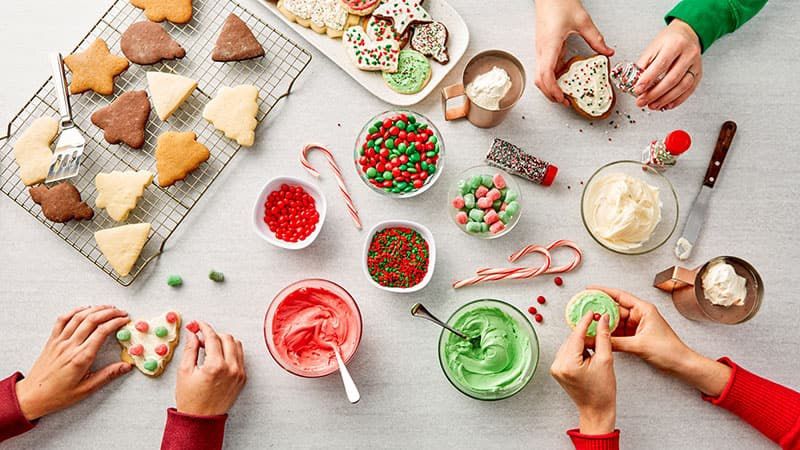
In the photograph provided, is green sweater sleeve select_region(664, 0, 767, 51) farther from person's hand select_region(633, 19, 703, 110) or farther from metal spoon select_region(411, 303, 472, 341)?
metal spoon select_region(411, 303, 472, 341)

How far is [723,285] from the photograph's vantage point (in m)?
1.72

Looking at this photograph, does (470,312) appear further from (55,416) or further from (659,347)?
(55,416)

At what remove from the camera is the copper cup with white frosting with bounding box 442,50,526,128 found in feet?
6.01

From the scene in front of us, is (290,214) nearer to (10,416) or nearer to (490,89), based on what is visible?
(490,89)

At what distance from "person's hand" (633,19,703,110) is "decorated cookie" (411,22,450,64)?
1.93 ft

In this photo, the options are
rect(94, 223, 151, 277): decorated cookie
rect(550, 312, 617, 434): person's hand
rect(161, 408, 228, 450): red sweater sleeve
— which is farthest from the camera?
rect(94, 223, 151, 277): decorated cookie

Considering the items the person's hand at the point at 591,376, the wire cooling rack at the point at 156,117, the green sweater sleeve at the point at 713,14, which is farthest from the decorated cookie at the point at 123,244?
the green sweater sleeve at the point at 713,14

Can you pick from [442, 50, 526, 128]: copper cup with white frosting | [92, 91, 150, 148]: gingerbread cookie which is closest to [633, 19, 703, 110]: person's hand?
[442, 50, 526, 128]: copper cup with white frosting

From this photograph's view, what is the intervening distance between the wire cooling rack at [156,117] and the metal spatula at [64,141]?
0.16 ft

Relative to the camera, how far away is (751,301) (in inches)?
68.7

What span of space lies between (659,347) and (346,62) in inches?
50.1

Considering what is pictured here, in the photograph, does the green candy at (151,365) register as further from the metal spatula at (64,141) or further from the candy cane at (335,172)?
A: the candy cane at (335,172)

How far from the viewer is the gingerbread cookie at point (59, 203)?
188cm

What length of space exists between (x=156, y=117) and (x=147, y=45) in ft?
0.73
